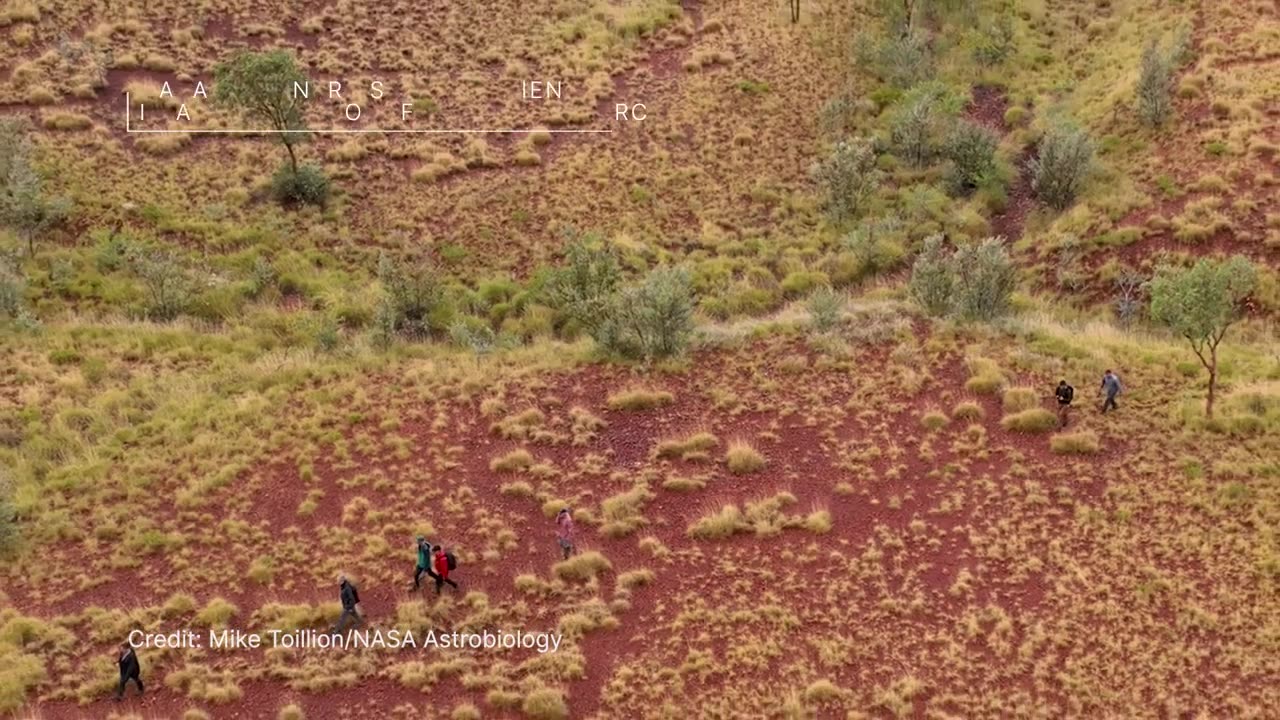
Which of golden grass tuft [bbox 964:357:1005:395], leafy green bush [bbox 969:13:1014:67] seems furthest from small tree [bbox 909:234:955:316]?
leafy green bush [bbox 969:13:1014:67]

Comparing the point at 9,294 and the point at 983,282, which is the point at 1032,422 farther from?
the point at 9,294

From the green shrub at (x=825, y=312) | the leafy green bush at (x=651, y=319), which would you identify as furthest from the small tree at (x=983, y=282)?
the leafy green bush at (x=651, y=319)

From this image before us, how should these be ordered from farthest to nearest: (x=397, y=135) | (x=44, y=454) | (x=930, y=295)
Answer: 1. (x=397, y=135)
2. (x=930, y=295)
3. (x=44, y=454)

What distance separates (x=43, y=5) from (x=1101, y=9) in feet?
149

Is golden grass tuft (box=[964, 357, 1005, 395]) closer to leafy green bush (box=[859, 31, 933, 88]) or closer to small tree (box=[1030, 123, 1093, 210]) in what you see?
small tree (box=[1030, 123, 1093, 210])

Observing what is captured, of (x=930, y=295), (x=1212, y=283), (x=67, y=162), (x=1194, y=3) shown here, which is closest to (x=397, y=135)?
(x=67, y=162)

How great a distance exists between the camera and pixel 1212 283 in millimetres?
24656

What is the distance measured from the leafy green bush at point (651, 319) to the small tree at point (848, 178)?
9982 mm

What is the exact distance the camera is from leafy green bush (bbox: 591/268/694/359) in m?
29.8

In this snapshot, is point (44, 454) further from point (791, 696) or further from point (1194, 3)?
point (1194, 3)

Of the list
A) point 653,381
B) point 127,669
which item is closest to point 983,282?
point 653,381

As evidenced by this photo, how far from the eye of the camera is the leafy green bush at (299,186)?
38719 mm

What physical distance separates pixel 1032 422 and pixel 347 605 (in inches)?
641

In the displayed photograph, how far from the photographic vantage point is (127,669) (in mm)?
19531
